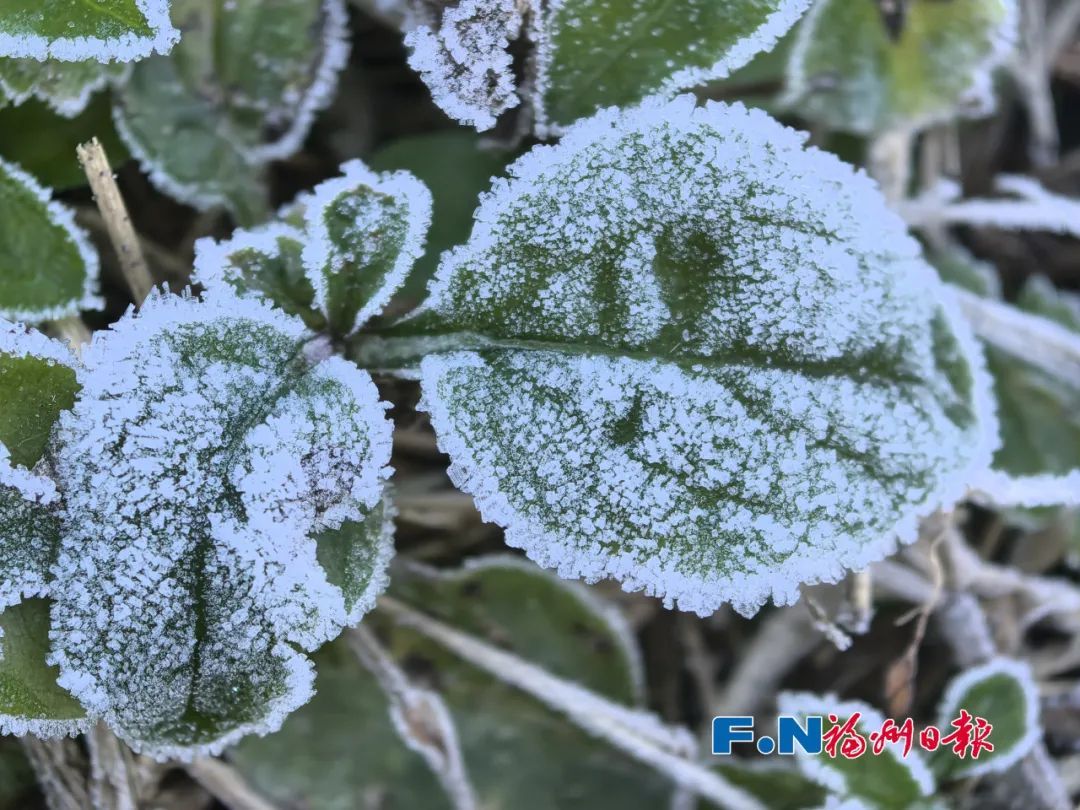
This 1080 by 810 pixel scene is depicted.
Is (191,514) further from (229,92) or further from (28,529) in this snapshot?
(229,92)

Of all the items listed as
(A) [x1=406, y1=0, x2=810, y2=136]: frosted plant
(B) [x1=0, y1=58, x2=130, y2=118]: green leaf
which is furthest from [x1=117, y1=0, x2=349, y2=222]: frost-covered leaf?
(A) [x1=406, y1=0, x2=810, y2=136]: frosted plant

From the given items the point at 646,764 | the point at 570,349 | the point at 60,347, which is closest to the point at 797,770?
the point at 646,764

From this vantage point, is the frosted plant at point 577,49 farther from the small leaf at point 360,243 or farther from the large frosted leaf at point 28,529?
the large frosted leaf at point 28,529

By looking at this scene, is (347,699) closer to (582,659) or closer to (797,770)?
(582,659)

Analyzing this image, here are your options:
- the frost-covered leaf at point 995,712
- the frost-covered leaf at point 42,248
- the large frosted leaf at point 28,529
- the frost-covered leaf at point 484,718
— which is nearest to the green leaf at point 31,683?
the large frosted leaf at point 28,529

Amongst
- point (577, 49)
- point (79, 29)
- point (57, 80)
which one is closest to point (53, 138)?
point (57, 80)

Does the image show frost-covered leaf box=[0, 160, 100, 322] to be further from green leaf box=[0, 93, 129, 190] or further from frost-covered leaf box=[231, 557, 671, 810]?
frost-covered leaf box=[231, 557, 671, 810]
